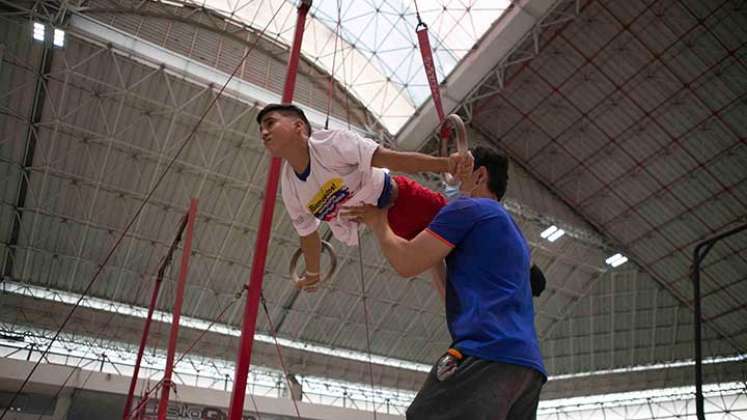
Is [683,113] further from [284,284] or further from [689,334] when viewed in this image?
[284,284]

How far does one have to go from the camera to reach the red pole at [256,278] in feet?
13.2

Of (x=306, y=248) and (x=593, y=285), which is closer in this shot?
(x=306, y=248)

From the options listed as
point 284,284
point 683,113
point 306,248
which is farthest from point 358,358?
point 306,248

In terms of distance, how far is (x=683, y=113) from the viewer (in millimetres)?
19266

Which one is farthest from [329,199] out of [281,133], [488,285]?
[488,285]

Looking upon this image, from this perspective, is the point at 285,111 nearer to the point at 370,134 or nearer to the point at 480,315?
the point at 480,315

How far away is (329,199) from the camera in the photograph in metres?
3.14

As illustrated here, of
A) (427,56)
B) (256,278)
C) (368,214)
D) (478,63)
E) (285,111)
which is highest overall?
(478,63)

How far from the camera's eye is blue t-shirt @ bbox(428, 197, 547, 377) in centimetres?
159

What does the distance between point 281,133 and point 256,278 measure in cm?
171

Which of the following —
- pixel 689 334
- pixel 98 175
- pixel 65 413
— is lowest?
pixel 65 413

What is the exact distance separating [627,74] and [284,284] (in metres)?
14.5

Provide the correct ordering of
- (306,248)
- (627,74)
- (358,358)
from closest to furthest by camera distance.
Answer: (306,248), (627,74), (358,358)

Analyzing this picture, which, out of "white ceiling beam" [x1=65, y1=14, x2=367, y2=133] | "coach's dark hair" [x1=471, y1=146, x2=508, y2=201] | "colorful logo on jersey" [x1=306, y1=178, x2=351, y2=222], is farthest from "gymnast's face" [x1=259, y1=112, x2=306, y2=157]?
"white ceiling beam" [x1=65, y1=14, x2=367, y2=133]
